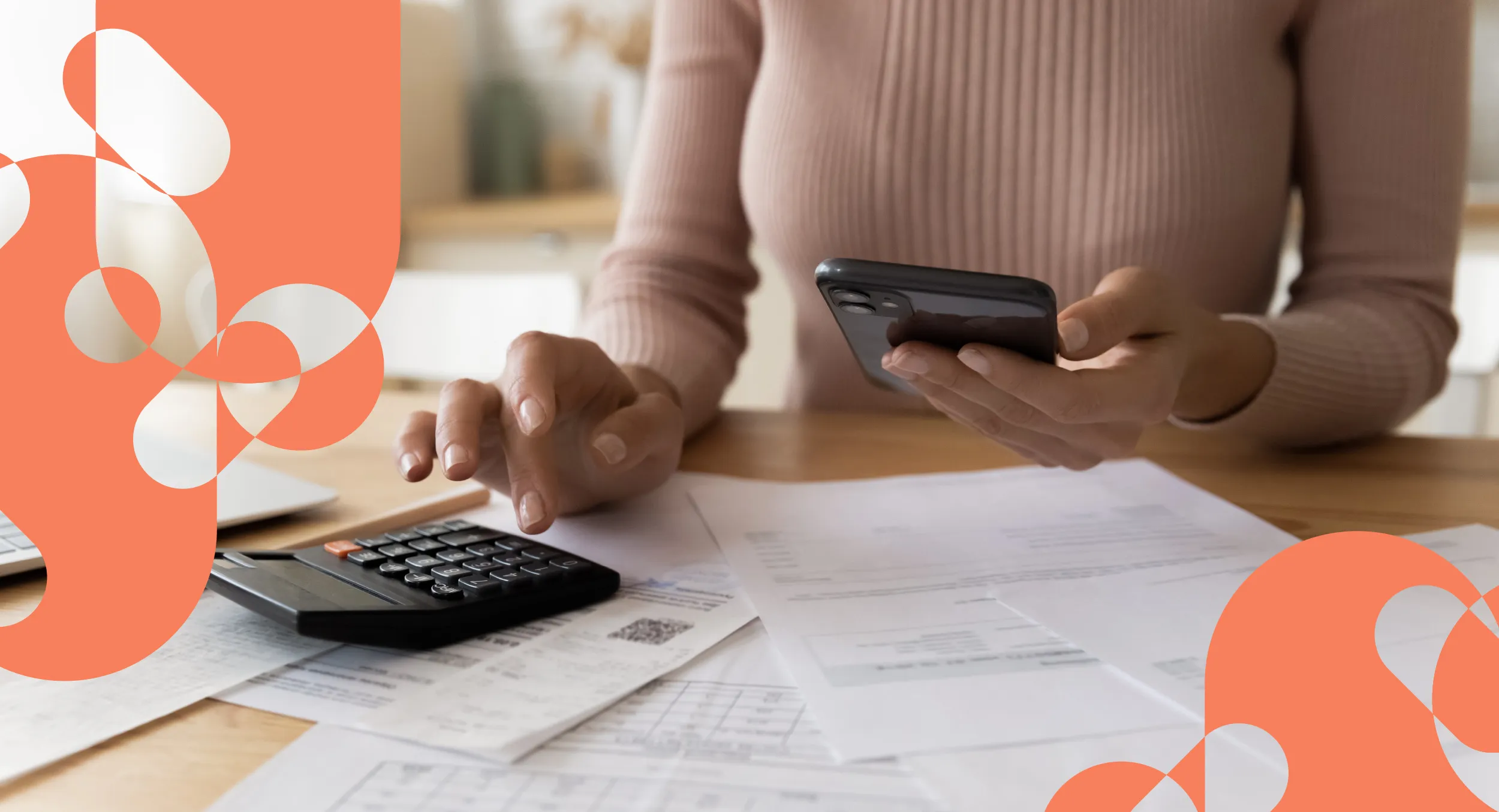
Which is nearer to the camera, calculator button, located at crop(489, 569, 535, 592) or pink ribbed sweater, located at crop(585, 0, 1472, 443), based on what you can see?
calculator button, located at crop(489, 569, 535, 592)

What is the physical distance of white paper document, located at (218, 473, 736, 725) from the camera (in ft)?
1.11

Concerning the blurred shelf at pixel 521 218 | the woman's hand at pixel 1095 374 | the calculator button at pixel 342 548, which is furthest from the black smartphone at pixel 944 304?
the blurred shelf at pixel 521 218

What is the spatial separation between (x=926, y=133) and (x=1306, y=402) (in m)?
0.31

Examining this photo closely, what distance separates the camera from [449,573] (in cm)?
42

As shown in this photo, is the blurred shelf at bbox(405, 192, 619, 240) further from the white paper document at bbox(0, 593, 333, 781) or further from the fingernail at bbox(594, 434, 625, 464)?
the white paper document at bbox(0, 593, 333, 781)

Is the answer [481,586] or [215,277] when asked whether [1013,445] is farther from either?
[215,277]

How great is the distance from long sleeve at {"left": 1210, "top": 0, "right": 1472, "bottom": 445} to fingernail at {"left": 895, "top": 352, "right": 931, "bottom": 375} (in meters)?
0.30

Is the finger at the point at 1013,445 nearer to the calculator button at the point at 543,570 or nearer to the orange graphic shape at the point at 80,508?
the calculator button at the point at 543,570

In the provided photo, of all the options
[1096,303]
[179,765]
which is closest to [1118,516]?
[1096,303]

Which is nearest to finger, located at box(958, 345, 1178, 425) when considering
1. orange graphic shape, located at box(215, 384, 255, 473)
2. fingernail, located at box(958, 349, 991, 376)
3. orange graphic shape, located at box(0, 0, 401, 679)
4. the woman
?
fingernail, located at box(958, 349, 991, 376)

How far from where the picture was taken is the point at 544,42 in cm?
246

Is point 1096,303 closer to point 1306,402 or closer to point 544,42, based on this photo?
point 1306,402

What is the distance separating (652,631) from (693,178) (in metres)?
0.52

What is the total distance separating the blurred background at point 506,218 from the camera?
1.28m
